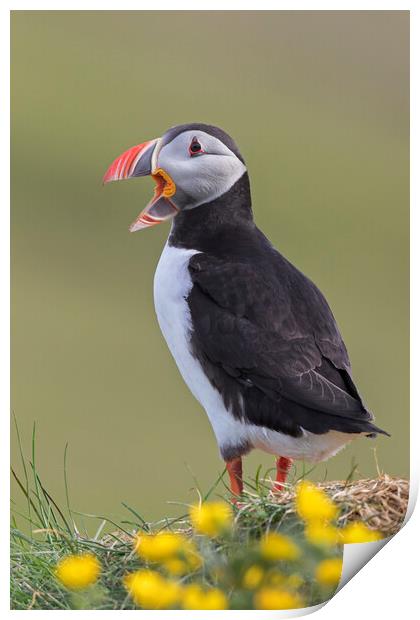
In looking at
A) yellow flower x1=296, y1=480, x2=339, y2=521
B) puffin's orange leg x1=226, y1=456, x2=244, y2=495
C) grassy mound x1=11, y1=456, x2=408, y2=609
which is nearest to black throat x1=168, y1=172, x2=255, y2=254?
puffin's orange leg x1=226, y1=456, x2=244, y2=495

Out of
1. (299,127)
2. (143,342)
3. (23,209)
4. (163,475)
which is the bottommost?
(163,475)

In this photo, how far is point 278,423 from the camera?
5031 mm

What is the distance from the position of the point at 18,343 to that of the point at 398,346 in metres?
1.42

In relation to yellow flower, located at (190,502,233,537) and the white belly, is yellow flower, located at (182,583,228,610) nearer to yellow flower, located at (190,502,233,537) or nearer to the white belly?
yellow flower, located at (190,502,233,537)

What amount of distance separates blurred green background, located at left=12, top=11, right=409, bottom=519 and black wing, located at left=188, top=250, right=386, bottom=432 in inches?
4.0

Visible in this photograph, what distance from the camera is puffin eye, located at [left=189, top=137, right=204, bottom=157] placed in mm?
5301

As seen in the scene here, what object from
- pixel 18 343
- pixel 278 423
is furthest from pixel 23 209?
pixel 278 423

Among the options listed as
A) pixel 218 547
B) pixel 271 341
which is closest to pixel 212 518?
pixel 218 547

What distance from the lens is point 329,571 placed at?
15.9 ft

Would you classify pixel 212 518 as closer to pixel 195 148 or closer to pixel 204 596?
pixel 204 596

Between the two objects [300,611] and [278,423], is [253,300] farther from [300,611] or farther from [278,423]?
[300,611]

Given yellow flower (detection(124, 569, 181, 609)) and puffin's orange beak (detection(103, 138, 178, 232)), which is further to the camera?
puffin's orange beak (detection(103, 138, 178, 232))

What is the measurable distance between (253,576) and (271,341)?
34.2 inches

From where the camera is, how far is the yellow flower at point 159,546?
15.8 feet
